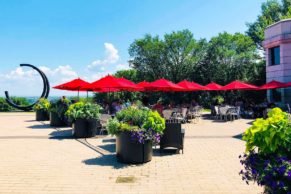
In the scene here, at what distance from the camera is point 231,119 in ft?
62.6

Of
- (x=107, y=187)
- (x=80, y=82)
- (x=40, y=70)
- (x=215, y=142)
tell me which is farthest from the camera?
(x=40, y=70)

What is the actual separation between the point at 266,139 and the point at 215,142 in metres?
7.41

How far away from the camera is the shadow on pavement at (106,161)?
7.64 meters

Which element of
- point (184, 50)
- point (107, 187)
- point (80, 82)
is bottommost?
point (107, 187)

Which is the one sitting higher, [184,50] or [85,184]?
[184,50]

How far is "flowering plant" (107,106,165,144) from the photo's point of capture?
7.78m

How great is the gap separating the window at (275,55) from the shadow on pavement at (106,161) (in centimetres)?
1905

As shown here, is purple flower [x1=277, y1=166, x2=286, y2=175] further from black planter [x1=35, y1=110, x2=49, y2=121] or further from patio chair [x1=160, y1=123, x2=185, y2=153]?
black planter [x1=35, y1=110, x2=49, y2=121]

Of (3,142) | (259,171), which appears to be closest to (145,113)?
(259,171)

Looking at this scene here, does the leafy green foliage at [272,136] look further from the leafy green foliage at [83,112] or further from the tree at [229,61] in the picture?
the tree at [229,61]

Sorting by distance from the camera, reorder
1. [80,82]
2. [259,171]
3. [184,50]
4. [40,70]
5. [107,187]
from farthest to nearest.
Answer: [184,50]
[40,70]
[80,82]
[107,187]
[259,171]

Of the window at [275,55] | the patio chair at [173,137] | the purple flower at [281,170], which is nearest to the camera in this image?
the purple flower at [281,170]

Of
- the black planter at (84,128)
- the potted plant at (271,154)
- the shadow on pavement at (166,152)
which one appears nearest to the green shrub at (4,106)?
the black planter at (84,128)

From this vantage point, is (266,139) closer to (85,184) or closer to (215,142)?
(85,184)
